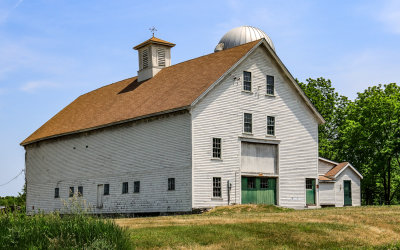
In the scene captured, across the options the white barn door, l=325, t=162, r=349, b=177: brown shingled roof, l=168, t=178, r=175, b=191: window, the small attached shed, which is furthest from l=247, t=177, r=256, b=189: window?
l=325, t=162, r=349, b=177: brown shingled roof

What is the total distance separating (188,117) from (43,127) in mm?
22507

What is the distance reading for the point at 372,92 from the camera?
229 feet

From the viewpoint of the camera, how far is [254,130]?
36812mm

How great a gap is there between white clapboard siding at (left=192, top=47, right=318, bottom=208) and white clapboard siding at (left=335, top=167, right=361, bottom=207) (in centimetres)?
1150

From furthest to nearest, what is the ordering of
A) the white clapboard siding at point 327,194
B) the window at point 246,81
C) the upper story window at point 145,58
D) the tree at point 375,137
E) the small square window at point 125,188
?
the tree at point 375,137 → the white clapboard siding at point 327,194 → the upper story window at point 145,58 → the small square window at point 125,188 → the window at point 246,81

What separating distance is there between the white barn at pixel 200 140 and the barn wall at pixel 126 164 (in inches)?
2.6

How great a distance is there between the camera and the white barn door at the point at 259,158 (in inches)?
1432

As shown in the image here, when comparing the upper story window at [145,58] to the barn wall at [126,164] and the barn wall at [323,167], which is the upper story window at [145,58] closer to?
the barn wall at [126,164]

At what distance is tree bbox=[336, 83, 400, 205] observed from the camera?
203 ft

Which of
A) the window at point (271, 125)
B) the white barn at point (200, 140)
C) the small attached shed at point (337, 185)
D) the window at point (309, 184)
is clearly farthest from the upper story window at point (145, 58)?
the small attached shed at point (337, 185)

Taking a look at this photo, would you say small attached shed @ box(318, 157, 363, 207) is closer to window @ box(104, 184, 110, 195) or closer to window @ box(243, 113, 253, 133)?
window @ box(243, 113, 253, 133)

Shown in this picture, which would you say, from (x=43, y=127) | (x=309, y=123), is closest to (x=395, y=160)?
(x=309, y=123)

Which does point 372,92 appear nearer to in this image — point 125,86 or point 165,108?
point 125,86

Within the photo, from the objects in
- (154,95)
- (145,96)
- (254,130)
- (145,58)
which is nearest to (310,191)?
(254,130)
